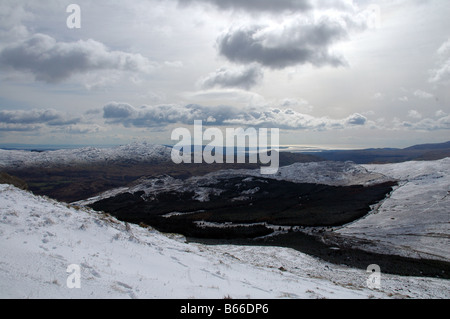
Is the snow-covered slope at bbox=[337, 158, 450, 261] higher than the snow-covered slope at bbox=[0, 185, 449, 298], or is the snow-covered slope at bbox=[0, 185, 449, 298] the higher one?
the snow-covered slope at bbox=[0, 185, 449, 298]

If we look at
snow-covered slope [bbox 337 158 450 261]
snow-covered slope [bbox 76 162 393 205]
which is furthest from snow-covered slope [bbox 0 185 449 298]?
snow-covered slope [bbox 76 162 393 205]

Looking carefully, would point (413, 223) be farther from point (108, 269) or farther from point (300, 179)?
point (300, 179)

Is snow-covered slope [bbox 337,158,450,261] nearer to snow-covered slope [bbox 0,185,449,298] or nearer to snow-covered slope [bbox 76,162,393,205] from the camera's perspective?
snow-covered slope [bbox 0,185,449,298]

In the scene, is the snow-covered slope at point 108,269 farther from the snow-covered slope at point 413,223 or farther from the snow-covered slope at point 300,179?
the snow-covered slope at point 300,179

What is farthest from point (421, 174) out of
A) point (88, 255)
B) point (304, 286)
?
point (88, 255)

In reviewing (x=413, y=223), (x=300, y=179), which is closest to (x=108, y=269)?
(x=413, y=223)
